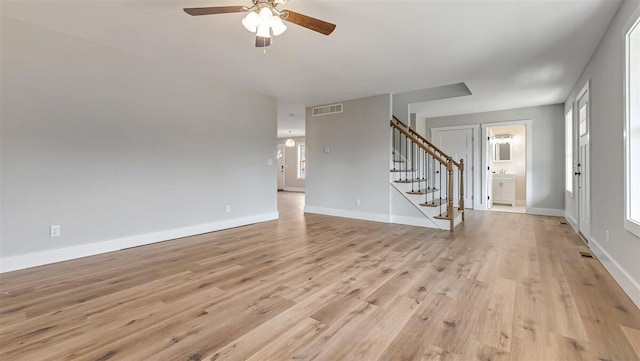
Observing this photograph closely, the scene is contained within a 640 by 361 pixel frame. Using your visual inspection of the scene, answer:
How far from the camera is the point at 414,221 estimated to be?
489 centimetres

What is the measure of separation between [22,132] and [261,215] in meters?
3.29

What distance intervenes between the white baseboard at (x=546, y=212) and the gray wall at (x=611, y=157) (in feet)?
9.99

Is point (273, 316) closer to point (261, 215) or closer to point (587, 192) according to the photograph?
point (261, 215)

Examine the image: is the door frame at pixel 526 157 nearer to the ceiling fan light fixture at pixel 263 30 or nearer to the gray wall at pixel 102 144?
the gray wall at pixel 102 144

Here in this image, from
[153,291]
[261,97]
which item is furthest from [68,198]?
[261,97]

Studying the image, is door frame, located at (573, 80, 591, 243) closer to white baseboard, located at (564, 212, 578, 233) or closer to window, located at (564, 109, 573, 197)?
white baseboard, located at (564, 212, 578, 233)

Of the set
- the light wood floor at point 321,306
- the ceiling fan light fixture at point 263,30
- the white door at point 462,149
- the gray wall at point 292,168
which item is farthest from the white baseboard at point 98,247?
the gray wall at point 292,168

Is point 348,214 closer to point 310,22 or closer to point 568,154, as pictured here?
point 310,22

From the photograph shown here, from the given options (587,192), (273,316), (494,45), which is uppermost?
(494,45)

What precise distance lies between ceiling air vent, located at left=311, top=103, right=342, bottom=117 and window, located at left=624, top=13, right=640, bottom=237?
4.18m

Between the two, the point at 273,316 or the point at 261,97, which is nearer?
the point at 273,316

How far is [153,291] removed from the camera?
226 cm

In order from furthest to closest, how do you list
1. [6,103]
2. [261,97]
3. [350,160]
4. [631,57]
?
[350,160] → [261,97] → [6,103] → [631,57]

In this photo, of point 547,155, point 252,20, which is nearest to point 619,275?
point 252,20
